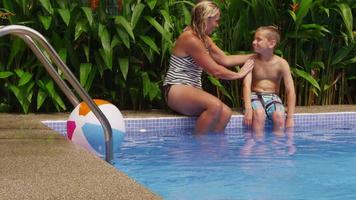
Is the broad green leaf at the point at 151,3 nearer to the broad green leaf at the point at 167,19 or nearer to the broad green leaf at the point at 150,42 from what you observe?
the broad green leaf at the point at 167,19

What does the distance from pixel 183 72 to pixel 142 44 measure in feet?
2.27

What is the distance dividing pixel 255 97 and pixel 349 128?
93 cm

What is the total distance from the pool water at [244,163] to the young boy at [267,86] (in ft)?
0.51

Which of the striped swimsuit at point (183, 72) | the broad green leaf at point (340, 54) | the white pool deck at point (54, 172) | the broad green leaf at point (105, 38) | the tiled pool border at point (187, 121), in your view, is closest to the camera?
the white pool deck at point (54, 172)

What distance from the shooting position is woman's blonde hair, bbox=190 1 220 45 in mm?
6716

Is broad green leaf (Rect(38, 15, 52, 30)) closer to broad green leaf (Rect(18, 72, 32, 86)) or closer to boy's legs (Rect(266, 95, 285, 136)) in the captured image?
broad green leaf (Rect(18, 72, 32, 86))

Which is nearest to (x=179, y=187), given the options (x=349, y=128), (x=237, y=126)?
(x=237, y=126)

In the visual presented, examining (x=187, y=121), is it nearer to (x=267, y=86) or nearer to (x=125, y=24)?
(x=267, y=86)

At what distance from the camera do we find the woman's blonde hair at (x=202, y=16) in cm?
672

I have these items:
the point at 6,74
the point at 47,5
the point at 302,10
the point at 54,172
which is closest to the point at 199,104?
the point at 302,10

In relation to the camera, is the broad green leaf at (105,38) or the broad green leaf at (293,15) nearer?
the broad green leaf at (105,38)

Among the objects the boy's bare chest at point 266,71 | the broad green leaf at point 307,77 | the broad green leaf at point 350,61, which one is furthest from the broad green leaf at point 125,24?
the broad green leaf at point 350,61

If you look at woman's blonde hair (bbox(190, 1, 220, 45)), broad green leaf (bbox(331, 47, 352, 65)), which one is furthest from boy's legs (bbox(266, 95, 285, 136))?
broad green leaf (bbox(331, 47, 352, 65))

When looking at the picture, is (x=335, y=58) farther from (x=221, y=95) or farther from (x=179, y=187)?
(x=179, y=187)
